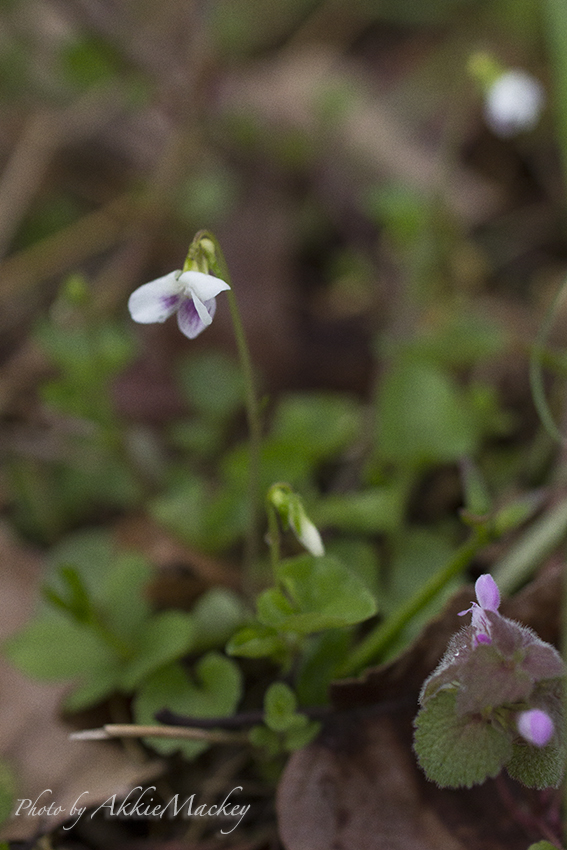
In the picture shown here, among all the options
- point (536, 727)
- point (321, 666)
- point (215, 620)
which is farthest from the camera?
point (215, 620)

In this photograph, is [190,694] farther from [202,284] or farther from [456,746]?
[202,284]

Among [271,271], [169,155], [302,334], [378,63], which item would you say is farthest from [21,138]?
[378,63]

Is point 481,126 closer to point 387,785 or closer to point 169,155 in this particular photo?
point 169,155

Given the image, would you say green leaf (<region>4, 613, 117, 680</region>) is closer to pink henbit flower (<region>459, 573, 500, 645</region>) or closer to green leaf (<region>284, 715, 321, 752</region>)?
green leaf (<region>284, 715, 321, 752</region>)

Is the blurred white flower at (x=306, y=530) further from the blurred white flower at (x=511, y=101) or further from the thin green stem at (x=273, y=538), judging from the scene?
the blurred white flower at (x=511, y=101)

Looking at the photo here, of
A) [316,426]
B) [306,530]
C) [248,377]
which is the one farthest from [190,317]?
[316,426]

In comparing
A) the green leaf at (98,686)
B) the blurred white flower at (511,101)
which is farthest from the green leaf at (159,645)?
the blurred white flower at (511,101)
